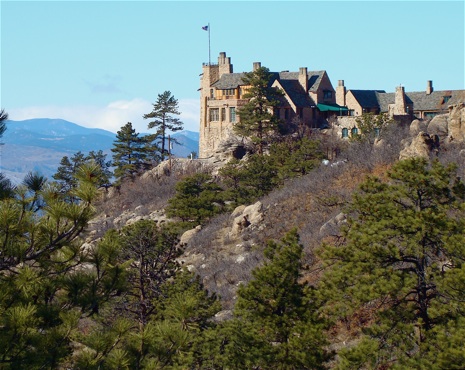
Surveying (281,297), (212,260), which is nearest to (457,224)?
(281,297)

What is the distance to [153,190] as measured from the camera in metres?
74.1

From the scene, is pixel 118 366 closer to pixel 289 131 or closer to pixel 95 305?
pixel 95 305

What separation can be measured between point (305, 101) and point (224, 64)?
314 inches

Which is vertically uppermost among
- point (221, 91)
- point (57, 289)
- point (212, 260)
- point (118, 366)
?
point (221, 91)

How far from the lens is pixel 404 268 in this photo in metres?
22.7

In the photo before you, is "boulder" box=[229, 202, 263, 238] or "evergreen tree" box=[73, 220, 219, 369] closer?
"evergreen tree" box=[73, 220, 219, 369]

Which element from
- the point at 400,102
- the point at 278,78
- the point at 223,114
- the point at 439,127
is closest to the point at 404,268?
the point at 439,127

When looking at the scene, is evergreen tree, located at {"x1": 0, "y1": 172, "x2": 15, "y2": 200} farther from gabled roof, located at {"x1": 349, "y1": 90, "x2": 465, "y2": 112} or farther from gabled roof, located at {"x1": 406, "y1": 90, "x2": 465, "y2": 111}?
gabled roof, located at {"x1": 406, "y1": 90, "x2": 465, "y2": 111}

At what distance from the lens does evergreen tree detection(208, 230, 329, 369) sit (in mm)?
23766

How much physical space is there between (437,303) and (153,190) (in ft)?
176

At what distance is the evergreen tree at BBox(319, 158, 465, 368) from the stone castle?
→ 48386mm

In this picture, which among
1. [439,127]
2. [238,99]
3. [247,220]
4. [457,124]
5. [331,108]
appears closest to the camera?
[247,220]

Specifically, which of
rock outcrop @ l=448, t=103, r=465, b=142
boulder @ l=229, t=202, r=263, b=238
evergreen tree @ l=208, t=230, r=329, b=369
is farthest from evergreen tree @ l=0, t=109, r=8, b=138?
rock outcrop @ l=448, t=103, r=465, b=142

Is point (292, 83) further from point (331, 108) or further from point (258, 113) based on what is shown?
point (258, 113)
